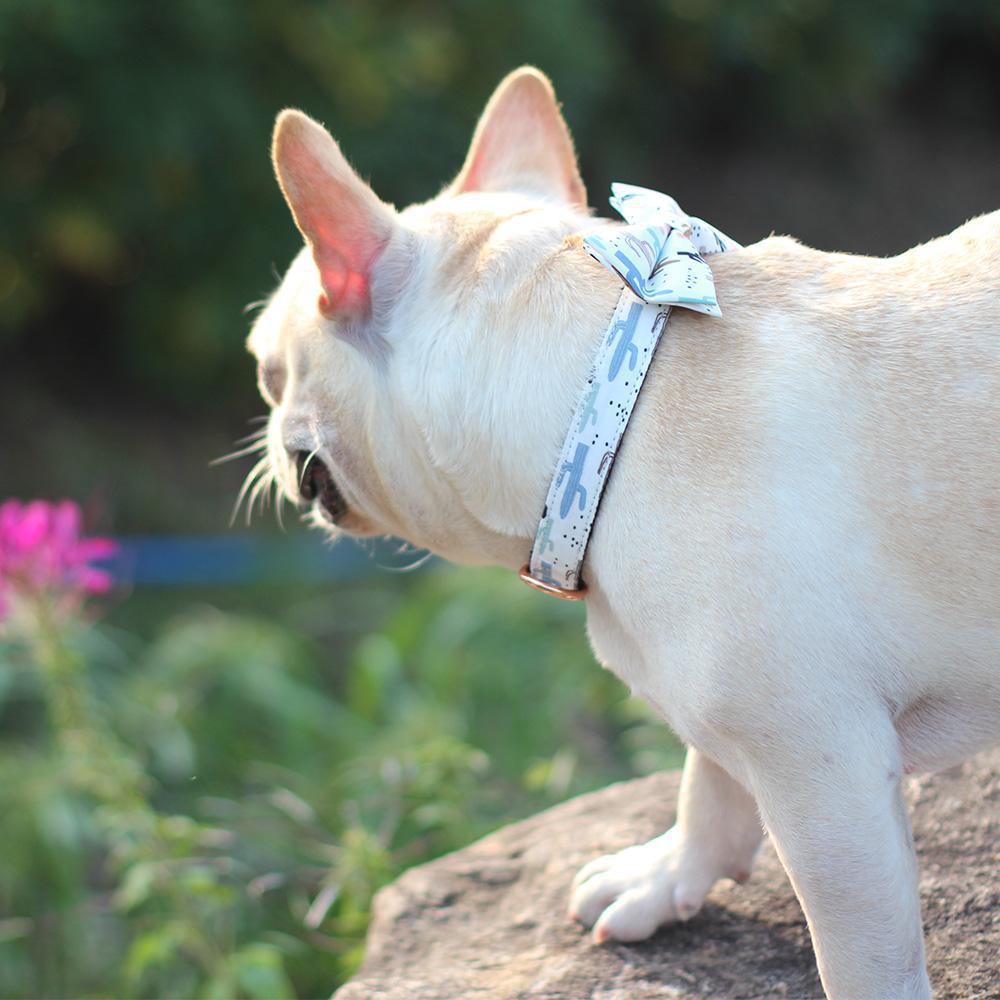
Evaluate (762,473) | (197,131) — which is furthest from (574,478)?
(197,131)

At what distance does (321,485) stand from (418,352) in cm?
33

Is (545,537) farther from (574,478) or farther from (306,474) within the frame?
(306,474)

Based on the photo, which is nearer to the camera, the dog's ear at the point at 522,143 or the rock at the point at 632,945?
the rock at the point at 632,945

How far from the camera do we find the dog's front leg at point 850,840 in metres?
1.61

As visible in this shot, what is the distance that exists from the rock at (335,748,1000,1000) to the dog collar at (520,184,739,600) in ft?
2.14

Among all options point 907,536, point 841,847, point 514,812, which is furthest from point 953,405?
point 514,812

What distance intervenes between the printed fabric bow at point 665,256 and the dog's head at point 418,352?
7 centimetres

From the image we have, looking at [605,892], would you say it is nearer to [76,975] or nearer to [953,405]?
[953,405]

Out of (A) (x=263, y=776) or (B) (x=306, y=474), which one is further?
(A) (x=263, y=776)

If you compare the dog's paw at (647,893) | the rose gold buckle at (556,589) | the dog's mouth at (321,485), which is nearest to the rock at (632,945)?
the dog's paw at (647,893)

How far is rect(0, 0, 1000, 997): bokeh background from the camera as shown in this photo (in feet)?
10.1

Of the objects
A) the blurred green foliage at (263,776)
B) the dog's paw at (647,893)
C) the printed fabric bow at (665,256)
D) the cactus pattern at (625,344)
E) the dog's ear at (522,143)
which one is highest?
the dog's ear at (522,143)

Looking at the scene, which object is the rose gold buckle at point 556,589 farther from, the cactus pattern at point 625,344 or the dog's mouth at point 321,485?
the dog's mouth at point 321,485

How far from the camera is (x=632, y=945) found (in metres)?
2.15
